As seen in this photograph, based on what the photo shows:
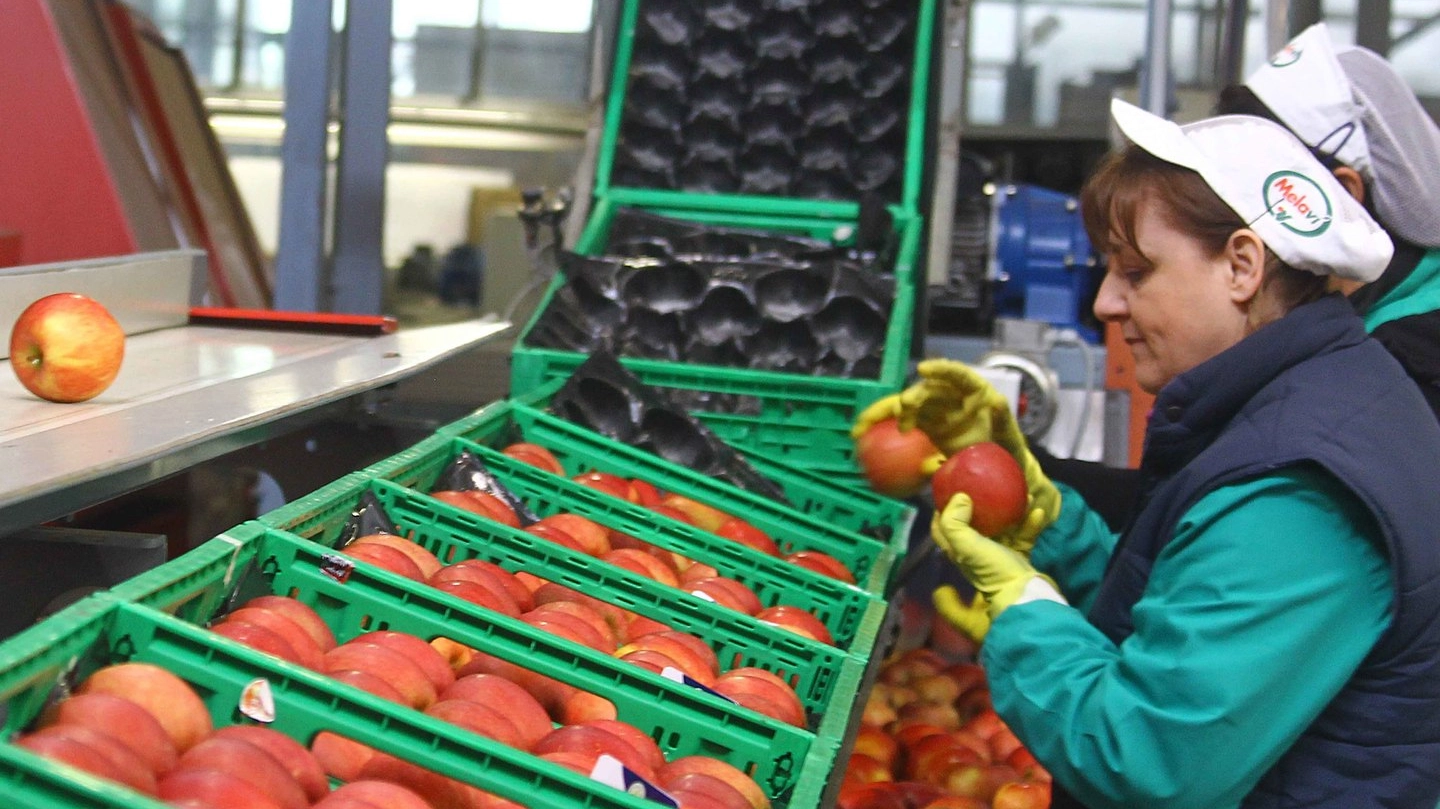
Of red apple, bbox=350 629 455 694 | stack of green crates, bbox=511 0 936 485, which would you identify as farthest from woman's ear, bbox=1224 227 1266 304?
stack of green crates, bbox=511 0 936 485

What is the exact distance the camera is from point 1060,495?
8.43 feet

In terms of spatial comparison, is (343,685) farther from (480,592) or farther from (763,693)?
(763,693)

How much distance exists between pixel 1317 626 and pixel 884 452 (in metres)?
1.39

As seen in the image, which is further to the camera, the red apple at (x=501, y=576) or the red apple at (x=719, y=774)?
the red apple at (x=501, y=576)

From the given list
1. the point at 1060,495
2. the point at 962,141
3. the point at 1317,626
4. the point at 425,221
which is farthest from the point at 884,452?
the point at 425,221

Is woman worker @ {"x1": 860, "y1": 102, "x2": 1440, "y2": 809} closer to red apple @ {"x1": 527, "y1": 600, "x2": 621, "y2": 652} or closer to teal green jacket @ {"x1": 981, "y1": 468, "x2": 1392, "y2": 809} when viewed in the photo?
teal green jacket @ {"x1": 981, "y1": 468, "x2": 1392, "y2": 809}

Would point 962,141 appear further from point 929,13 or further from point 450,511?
point 450,511

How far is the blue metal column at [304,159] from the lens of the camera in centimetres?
483

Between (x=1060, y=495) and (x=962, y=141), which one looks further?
(x=962, y=141)

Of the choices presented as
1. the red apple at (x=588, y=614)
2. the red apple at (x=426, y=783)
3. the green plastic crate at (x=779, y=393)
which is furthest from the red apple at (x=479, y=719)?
the green plastic crate at (x=779, y=393)

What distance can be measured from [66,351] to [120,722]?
1078 mm

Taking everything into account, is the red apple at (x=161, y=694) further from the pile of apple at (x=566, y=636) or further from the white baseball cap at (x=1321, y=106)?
the white baseball cap at (x=1321, y=106)

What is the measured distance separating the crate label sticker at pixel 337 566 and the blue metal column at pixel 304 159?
3.33 m

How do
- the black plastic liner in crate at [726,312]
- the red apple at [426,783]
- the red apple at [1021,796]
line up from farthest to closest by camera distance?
the black plastic liner in crate at [726,312]
the red apple at [1021,796]
the red apple at [426,783]
